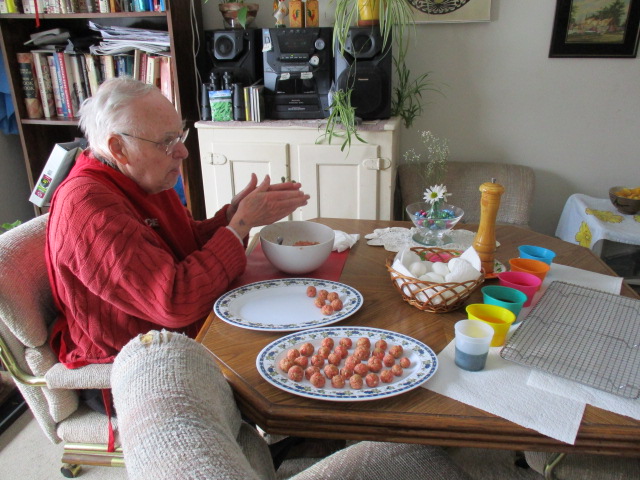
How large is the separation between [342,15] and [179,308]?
1.51 meters

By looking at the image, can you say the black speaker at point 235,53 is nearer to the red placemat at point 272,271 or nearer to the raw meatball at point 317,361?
the red placemat at point 272,271

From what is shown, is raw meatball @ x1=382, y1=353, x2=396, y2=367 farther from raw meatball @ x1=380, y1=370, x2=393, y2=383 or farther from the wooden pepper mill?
the wooden pepper mill

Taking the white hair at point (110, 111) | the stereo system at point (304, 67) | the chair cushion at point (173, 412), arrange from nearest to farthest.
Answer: the chair cushion at point (173, 412)
the white hair at point (110, 111)
the stereo system at point (304, 67)

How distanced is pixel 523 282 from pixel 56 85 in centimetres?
241

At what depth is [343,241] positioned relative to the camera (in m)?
1.44

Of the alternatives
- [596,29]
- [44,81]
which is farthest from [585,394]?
[44,81]

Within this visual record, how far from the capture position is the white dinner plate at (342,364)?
811 millimetres

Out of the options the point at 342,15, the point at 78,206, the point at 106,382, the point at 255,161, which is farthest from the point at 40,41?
the point at 106,382

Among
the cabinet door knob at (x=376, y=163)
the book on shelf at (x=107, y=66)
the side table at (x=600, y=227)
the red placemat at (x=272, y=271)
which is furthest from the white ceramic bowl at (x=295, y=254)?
the book on shelf at (x=107, y=66)

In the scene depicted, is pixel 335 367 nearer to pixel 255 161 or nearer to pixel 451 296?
pixel 451 296

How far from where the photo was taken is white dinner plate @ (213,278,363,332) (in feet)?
3.39

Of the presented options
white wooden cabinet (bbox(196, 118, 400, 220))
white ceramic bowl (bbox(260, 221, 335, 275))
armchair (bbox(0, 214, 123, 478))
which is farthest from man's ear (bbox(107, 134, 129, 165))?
white wooden cabinet (bbox(196, 118, 400, 220))

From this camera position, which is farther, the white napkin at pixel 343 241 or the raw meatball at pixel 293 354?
the white napkin at pixel 343 241

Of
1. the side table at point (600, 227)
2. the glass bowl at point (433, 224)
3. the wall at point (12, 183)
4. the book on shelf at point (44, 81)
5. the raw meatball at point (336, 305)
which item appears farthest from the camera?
the wall at point (12, 183)
